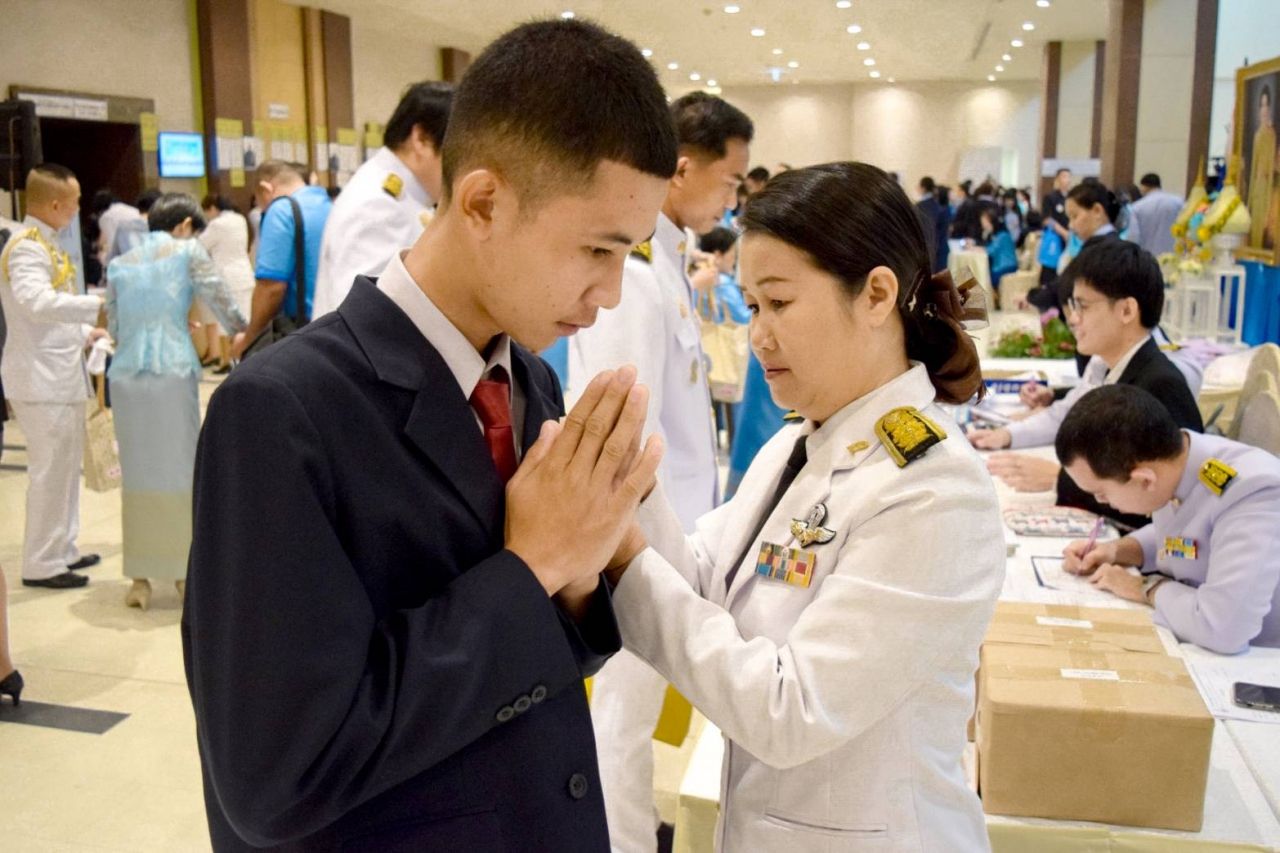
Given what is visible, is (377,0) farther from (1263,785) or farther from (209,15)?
(1263,785)

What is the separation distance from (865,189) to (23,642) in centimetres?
403

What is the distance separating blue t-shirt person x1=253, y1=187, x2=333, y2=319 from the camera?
12.3ft

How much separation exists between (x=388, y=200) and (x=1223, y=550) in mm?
2338

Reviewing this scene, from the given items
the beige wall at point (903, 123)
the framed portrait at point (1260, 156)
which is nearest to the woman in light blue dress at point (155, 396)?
the framed portrait at point (1260, 156)

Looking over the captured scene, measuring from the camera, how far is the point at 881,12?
15688 millimetres

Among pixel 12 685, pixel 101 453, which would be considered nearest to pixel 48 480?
pixel 101 453

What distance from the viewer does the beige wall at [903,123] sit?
1029 inches

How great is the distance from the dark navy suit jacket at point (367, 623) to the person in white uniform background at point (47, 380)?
14.1 ft

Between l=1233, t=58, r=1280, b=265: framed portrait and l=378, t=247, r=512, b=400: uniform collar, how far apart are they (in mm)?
6700

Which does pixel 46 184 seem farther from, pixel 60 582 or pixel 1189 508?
pixel 1189 508

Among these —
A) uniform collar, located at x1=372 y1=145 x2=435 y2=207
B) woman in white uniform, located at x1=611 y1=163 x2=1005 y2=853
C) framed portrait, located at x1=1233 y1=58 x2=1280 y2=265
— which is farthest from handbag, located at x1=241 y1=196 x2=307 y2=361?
framed portrait, located at x1=1233 y1=58 x2=1280 y2=265

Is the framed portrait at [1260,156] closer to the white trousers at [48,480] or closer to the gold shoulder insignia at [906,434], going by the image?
the gold shoulder insignia at [906,434]

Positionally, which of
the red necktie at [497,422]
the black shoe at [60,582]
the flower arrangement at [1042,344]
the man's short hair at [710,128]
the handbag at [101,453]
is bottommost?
the black shoe at [60,582]

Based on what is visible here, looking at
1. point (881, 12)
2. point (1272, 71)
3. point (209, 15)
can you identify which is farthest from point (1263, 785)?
point (881, 12)
